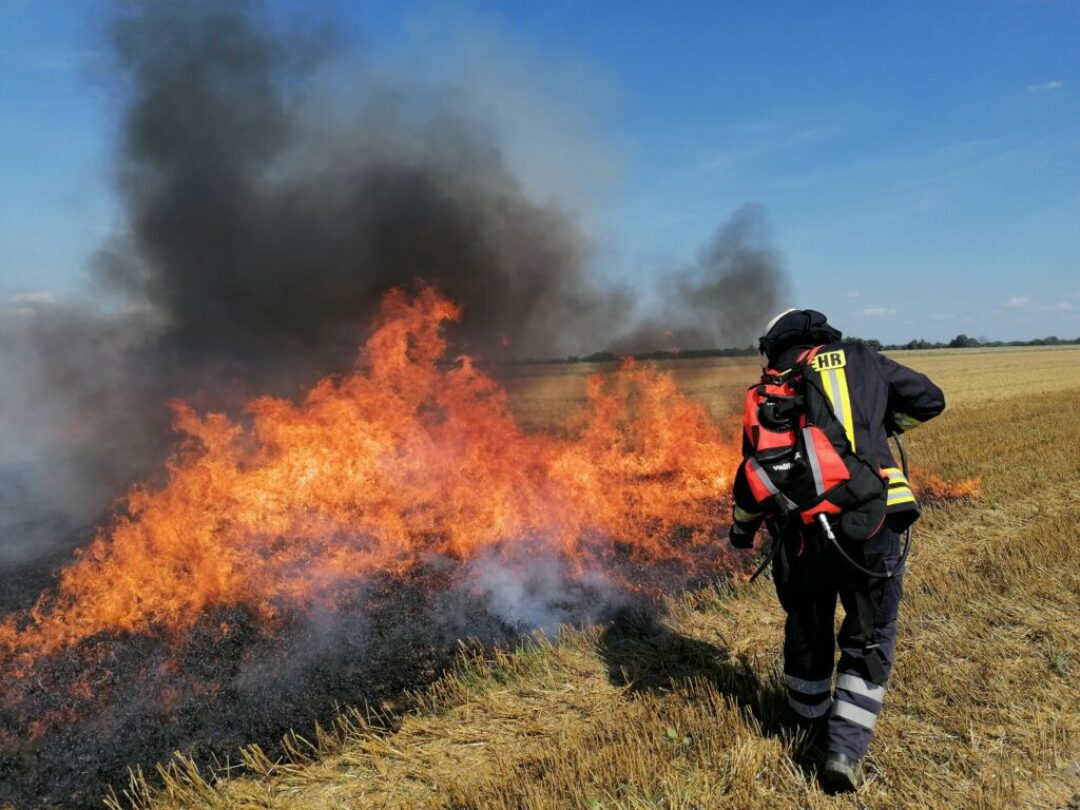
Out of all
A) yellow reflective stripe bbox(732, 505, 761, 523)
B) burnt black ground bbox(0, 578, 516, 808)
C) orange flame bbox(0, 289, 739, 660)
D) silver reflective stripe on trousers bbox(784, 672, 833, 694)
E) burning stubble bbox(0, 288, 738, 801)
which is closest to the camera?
silver reflective stripe on trousers bbox(784, 672, 833, 694)

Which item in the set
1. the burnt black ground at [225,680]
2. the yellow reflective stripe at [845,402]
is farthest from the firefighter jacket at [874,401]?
the burnt black ground at [225,680]

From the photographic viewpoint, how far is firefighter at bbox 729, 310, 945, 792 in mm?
3375

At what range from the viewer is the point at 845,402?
3.41 meters

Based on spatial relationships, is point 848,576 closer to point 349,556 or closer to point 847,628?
point 847,628

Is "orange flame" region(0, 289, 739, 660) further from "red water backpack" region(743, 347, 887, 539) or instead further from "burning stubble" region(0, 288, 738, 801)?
"red water backpack" region(743, 347, 887, 539)

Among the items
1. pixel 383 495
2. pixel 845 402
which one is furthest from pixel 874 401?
pixel 383 495

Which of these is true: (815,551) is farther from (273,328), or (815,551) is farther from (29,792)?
(273,328)

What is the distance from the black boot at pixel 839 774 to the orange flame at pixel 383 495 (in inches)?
179

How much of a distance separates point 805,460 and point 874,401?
524 mm

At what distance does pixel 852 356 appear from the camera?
11.5 feet

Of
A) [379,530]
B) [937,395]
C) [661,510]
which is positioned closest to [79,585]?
[379,530]

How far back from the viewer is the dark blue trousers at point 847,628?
3375 mm

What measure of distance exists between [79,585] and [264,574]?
2670 mm

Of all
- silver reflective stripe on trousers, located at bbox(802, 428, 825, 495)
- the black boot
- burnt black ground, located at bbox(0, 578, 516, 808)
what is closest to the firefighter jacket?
silver reflective stripe on trousers, located at bbox(802, 428, 825, 495)
